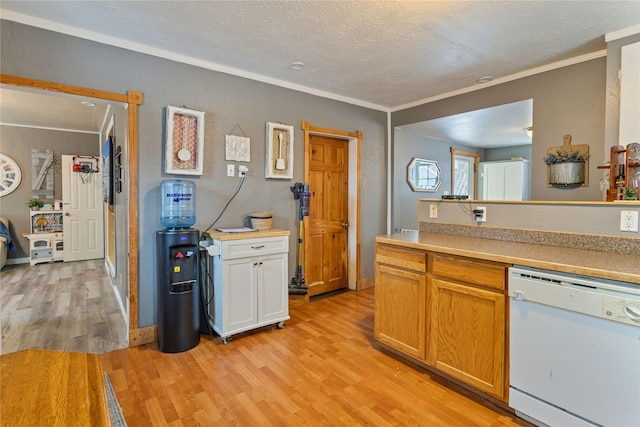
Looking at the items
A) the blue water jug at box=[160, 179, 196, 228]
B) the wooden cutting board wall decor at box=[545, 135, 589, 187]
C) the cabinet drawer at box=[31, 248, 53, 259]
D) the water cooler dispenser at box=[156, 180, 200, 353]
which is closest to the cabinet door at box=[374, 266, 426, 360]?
the water cooler dispenser at box=[156, 180, 200, 353]

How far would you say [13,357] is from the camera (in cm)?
89

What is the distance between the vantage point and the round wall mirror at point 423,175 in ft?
17.4

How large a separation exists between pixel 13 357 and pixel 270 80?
3173 mm

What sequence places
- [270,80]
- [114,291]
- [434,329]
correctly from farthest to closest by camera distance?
[114,291]
[270,80]
[434,329]

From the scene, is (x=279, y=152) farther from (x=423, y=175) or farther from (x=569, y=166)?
(x=423, y=175)

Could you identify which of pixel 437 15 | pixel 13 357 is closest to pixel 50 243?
pixel 13 357

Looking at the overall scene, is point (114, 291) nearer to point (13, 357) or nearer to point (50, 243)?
point (50, 243)

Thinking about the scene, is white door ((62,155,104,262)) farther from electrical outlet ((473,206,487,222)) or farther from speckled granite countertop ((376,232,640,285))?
electrical outlet ((473,206,487,222))

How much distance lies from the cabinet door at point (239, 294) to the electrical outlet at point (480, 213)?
6.22 ft

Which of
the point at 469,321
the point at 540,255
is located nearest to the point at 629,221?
the point at 540,255

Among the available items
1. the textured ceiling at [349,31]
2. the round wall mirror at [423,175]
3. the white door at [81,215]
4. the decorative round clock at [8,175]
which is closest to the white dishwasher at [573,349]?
the textured ceiling at [349,31]

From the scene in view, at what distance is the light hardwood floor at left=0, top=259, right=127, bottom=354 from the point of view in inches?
111

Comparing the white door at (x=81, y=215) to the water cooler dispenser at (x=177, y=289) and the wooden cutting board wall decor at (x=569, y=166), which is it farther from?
the wooden cutting board wall decor at (x=569, y=166)

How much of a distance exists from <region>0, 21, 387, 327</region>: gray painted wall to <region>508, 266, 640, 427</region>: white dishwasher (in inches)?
96.5
